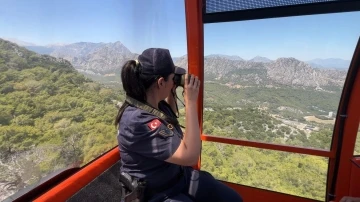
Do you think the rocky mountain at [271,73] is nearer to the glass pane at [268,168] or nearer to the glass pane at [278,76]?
the glass pane at [278,76]

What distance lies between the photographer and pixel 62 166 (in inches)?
69.9

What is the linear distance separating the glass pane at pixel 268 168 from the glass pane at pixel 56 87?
1.40 meters

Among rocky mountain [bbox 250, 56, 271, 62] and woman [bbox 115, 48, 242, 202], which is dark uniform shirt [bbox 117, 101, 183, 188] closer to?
woman [bbox 115, 48, 242, 202]

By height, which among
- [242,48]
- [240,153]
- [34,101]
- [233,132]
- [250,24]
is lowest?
[240,153]

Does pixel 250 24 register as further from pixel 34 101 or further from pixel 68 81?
pixel 34 101

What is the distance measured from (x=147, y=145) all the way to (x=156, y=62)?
0.52 m

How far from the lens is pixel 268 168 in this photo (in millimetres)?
3072

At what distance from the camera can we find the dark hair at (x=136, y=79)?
1.57 metres

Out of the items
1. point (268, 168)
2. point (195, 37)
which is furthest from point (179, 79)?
point (268, 168)

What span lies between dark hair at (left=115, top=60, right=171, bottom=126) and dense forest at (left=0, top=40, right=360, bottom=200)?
0.45m

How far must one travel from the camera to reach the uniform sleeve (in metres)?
1.44

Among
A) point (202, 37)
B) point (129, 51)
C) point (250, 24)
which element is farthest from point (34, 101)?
point (250, 24)

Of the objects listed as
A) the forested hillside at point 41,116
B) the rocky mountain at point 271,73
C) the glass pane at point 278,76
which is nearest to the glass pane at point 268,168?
the glass pane at point 278,76

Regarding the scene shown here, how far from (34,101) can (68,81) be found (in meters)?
0.33
